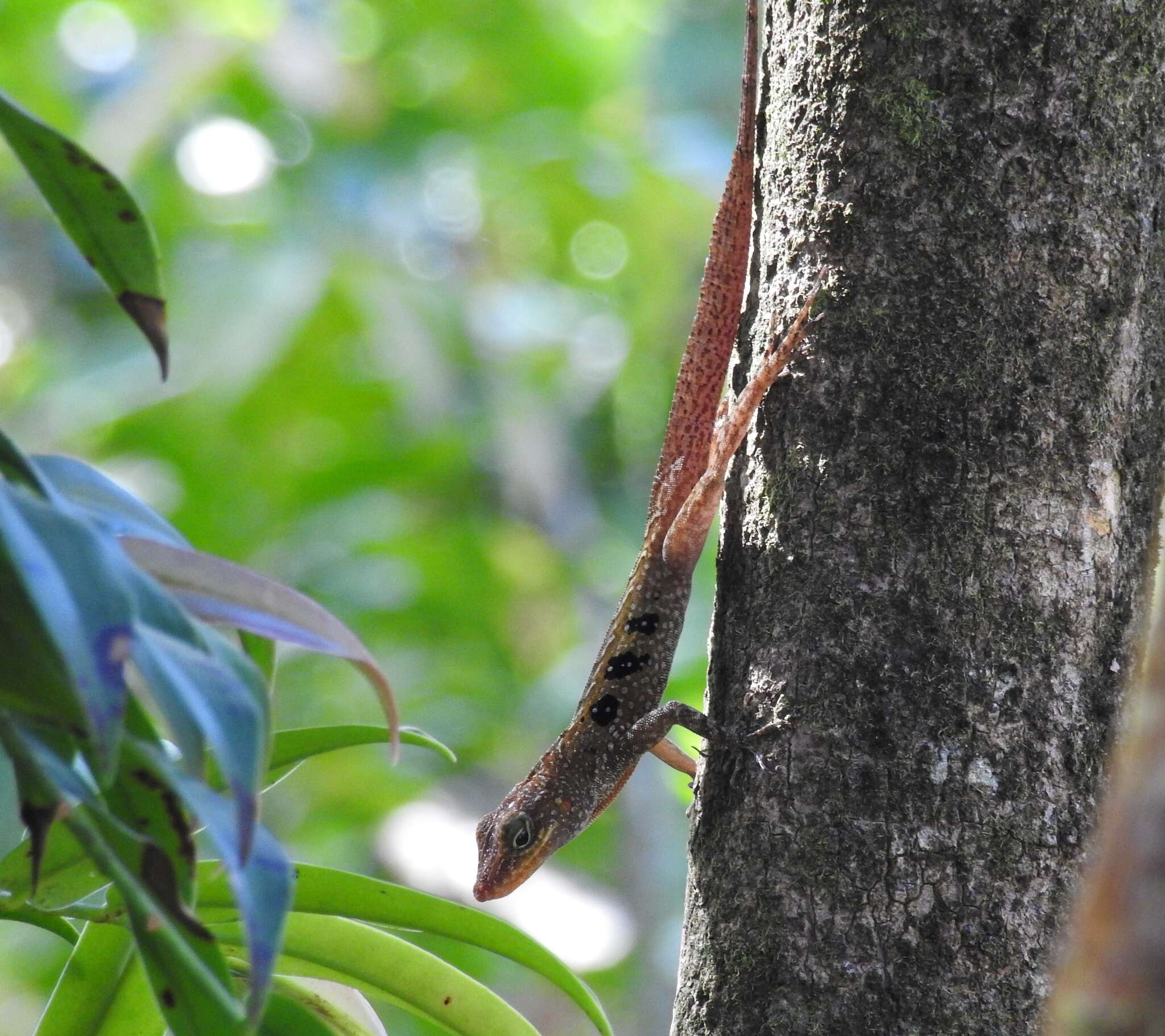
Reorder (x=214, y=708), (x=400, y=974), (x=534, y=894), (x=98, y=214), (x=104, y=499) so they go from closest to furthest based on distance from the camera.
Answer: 1. (x=214, y=708)
2. (x=98, y=214)
3. (x=104, y=499)
4. (x=400, y=974)
5. (x=534, y=894)

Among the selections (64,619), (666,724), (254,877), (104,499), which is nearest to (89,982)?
(104,499)

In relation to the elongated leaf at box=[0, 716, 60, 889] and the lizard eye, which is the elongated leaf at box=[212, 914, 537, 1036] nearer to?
the elongated leaf at box=[0, 716, 60, 889]

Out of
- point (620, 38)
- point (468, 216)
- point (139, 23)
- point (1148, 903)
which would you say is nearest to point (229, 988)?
point (1148, 903)

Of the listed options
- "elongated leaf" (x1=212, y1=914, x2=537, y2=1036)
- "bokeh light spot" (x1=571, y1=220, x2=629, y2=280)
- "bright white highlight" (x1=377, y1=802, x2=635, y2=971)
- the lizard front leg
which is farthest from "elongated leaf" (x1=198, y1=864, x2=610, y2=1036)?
"bokeh light spot" (x1=571, y1=220, x2=629, y2=280)

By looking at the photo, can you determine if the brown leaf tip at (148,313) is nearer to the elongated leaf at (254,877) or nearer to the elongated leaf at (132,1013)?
the elongated leaf at (254,877)

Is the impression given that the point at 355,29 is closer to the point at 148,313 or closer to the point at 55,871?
the point at 148,313

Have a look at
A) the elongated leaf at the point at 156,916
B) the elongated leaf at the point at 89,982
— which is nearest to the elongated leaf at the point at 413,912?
the elongated leaf at the point at 89,982
